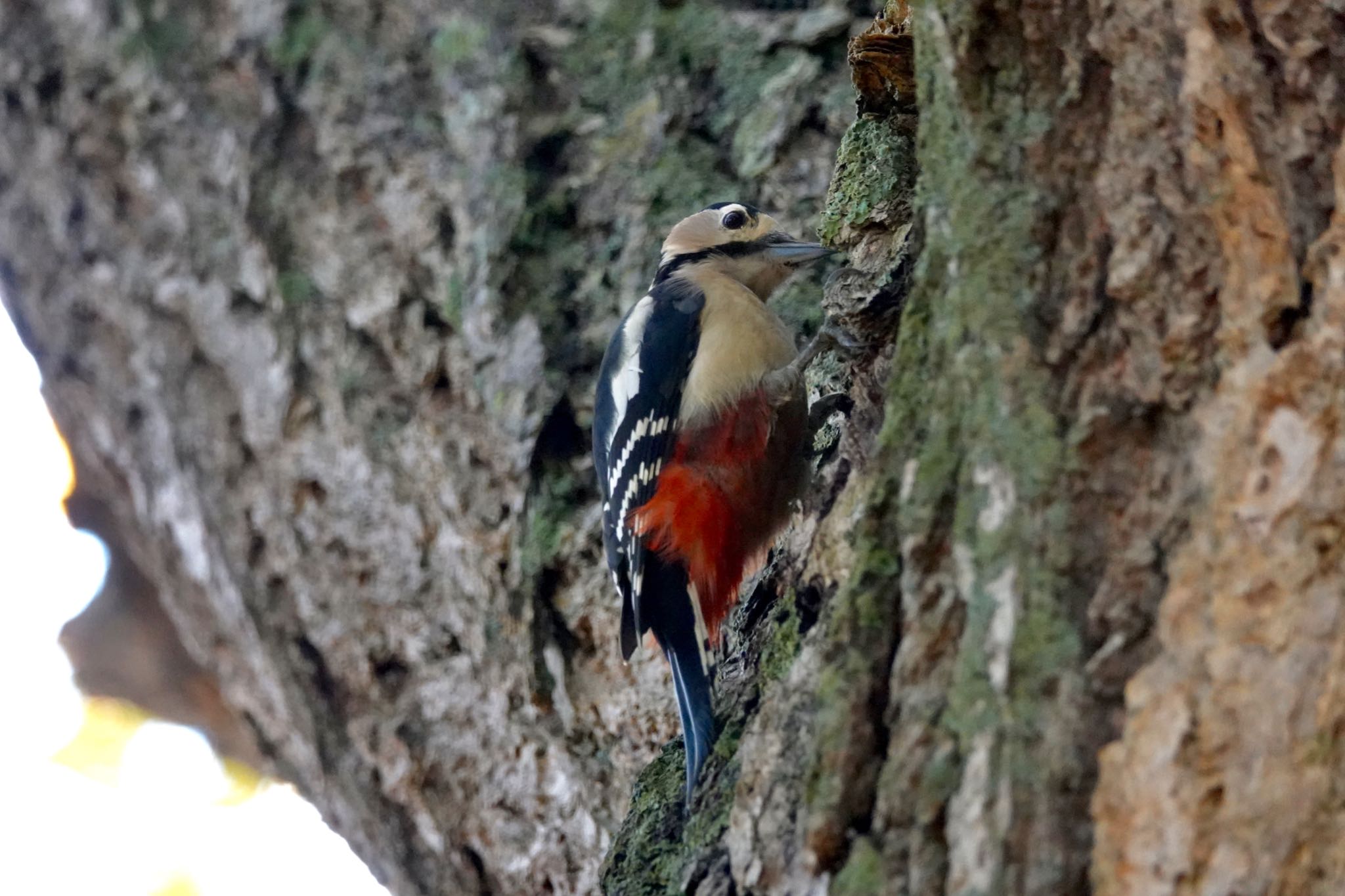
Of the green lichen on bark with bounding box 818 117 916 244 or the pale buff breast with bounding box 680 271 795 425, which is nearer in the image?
the green lichen on bark with bounding box 818 117 916 244

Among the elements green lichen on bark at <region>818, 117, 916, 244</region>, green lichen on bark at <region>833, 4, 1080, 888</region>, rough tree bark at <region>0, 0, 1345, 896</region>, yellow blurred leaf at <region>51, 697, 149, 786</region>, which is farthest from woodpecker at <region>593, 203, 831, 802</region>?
yellow blurred leaf at <region>51, 697, 149, 786</region>

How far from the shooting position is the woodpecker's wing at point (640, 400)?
3016 millimetres

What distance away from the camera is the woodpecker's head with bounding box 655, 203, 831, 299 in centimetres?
332

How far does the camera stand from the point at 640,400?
313cm

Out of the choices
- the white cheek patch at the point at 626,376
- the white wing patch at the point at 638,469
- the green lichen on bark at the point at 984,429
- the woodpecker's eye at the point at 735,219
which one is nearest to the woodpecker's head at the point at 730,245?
the woodpecker's eye at the point at 735,219

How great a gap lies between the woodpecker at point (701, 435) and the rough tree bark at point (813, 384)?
11cm

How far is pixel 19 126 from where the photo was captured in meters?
3.61

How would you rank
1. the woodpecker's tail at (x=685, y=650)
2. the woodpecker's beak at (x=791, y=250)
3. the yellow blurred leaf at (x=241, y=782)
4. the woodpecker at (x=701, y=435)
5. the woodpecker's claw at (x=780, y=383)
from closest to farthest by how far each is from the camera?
the woodpecker's tail at (x=685, y=650)
the woodpecker at (x=701, y=435)
the woodpecker's claw at (x=780, y=383)
the woodpecker's beak at (x=791, y=250)
the yellow blurred leaf at (x=241, y=782)

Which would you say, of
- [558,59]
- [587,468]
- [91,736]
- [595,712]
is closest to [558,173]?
[558,59]

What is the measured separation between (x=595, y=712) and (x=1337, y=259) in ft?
Result: 5.73

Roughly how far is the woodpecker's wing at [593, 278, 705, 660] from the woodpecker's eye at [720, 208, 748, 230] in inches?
8.4

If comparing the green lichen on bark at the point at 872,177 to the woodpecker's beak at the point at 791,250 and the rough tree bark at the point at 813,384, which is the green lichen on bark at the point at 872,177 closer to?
the rough tree bark at the point at 813,384

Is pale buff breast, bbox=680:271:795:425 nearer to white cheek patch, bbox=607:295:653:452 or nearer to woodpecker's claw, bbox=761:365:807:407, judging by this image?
woodpecker's claw, bbox=761:365:807:407

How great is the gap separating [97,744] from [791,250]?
3.15m
